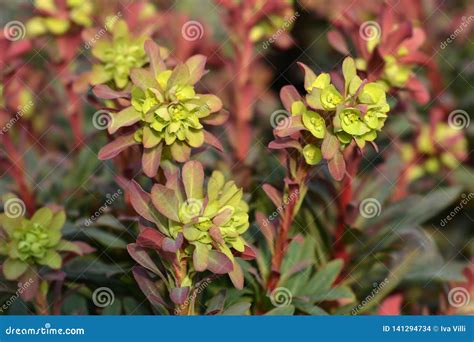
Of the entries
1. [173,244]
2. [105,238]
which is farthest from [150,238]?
[105,238]

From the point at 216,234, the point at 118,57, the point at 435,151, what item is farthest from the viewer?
the point at 435,151

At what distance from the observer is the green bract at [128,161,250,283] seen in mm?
1367

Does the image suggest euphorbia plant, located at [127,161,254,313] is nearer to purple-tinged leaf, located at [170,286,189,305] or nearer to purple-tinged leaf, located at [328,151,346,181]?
purple-tinged leaf, located at [170,286,189,305]

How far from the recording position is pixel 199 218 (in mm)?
1367

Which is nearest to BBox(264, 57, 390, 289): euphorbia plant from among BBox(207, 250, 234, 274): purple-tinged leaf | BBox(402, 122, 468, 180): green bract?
BBox(207, 250, 234, 274): purple-tinged leaf

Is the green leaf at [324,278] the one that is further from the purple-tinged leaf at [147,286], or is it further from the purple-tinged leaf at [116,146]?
the purple-tinged leaf at [116,146]

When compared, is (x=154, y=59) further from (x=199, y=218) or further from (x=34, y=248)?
(x=34, y=248)

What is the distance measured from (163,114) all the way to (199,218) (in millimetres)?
217

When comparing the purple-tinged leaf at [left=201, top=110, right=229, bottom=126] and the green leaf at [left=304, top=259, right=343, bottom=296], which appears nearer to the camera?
the purple-tinged leaf at [left=201, top=110, right=229, bottom=126]

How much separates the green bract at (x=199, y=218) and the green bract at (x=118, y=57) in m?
0.36

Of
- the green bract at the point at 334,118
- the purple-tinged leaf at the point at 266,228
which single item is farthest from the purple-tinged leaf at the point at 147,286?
the green bract at the point at 334,118

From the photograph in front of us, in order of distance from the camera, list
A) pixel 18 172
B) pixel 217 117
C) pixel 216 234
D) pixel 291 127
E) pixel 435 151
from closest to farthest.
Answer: pixel 216 234 → pixel 291 127 → pixel 217 117 → pixel 18 172 → pixel 435 151

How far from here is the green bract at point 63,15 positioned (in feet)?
6.66

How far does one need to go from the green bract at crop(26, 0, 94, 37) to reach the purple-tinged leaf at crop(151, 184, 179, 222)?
837mm
